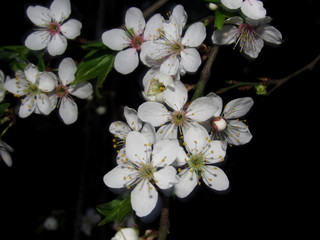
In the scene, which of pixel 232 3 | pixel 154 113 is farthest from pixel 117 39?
pixel 232 3

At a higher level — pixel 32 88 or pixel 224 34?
pixel 224 34

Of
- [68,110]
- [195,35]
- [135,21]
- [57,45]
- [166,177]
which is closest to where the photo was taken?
[166,177]

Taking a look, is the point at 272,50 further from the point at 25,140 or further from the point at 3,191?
the point at 3,191

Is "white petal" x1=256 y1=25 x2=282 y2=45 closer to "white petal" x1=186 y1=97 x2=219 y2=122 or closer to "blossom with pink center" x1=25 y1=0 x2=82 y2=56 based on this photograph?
"white petal" x1=186 y1=97 x2=219 y2=122

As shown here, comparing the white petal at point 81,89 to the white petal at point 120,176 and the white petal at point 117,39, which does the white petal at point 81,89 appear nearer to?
the white petal at point 117,39

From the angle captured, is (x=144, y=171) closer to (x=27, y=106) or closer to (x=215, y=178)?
(x=215, y=178)

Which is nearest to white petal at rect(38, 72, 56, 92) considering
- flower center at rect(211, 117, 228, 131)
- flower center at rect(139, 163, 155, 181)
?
flower center at rect(139, 163, 155, 181)
